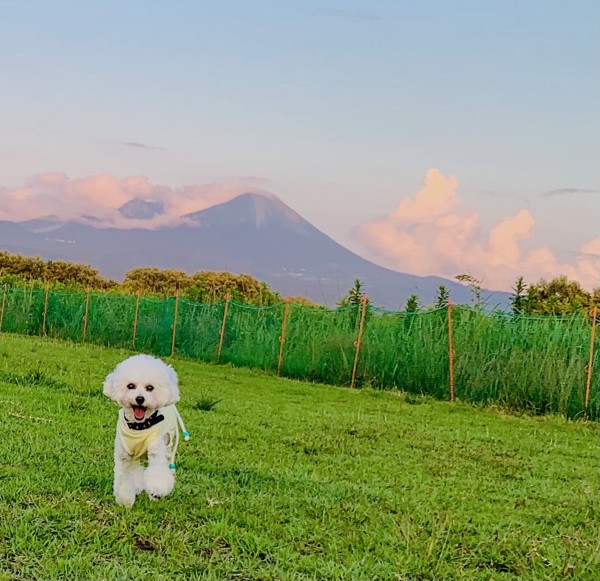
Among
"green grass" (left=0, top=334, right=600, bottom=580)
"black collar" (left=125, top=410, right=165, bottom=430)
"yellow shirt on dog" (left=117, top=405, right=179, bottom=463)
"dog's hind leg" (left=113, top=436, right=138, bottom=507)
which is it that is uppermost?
"black collar" (left=125, top=410, right=165, bottom=430)

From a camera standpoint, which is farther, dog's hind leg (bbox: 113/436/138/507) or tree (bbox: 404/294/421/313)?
tree (bbox: 404/294/421/313)

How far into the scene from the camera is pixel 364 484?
503 centimetres

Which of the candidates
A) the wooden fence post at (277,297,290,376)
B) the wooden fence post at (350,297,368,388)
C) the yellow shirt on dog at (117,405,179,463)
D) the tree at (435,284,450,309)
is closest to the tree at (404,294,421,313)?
the tree at (435,284,450,309)

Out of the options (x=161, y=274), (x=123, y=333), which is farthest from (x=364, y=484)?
(x=161, y=274)

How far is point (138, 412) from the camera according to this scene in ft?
13.1

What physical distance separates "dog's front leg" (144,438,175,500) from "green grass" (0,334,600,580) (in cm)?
10

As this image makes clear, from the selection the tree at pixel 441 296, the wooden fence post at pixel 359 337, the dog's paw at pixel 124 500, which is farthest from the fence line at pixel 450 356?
the dog's paw at pixel 124 500

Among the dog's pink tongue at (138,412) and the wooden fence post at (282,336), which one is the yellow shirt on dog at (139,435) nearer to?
the dog's pink tongue at (138,412)

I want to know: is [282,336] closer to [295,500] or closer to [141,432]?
[295,500]

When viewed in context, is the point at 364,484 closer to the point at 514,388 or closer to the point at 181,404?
the point at 181,404

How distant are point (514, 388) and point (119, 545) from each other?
28.1ft

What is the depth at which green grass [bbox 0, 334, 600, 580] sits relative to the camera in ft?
11.2

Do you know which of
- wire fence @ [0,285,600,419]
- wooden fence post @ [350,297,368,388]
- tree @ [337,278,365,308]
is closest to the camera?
wire fence @ [0,285,600,419]

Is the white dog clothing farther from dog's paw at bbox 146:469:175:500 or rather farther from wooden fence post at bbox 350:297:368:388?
wooden fence post at bbox 350:297:368:388
